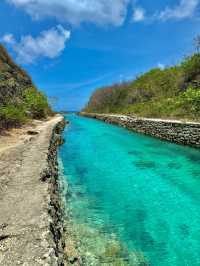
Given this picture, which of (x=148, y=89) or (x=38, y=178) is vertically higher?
(x=148, y=89)

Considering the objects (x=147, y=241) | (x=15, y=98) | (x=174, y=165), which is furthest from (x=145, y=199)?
(x=15, y=98)

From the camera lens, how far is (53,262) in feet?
18.7

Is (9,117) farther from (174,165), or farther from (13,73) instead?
(13,73)

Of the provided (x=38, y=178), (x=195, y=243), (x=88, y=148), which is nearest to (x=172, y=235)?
(x=195, y=243)

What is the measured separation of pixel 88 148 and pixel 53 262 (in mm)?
20768

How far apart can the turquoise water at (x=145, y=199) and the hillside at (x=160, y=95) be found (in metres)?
12.8

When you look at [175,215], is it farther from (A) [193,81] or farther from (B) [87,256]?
(A) [193,81]

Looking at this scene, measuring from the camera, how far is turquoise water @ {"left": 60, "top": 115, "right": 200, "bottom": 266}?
27.5 feet

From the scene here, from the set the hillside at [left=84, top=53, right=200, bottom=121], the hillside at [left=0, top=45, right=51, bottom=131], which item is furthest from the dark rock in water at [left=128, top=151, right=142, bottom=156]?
the hillside at [left=0, top=45, right=51, bottom=131]

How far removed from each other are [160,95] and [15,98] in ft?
93.7

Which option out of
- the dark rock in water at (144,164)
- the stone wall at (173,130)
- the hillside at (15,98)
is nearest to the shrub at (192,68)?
the stone wall at (173,130)

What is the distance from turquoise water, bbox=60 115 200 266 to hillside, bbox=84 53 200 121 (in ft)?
42.0

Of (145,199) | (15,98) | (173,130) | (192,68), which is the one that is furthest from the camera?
(192,68)

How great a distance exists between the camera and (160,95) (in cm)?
6003
